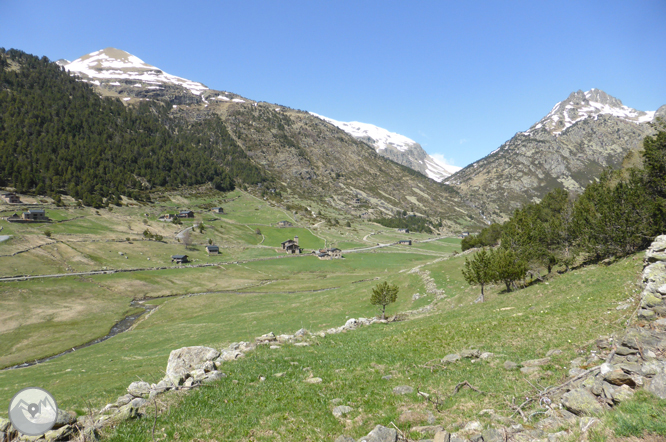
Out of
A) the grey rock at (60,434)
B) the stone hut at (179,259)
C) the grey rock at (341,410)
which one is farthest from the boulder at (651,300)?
the stone hut at (179,259)

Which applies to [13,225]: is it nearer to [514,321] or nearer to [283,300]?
[283,300]

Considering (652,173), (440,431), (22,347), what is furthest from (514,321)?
(22,347)

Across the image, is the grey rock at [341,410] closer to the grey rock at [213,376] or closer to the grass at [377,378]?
the grass at [377,378]

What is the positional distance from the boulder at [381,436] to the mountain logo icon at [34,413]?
919 centimetres

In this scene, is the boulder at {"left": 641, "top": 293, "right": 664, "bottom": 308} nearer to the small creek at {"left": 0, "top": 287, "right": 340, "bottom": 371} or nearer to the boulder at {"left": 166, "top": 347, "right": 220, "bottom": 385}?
the boulder at {"left": 166, "top": 347, "right": 220, "bottom": 385}

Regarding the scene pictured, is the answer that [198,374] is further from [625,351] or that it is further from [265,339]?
[625,351]

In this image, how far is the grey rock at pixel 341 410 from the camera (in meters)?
13.2

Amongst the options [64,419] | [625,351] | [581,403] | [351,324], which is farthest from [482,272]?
[64,419]

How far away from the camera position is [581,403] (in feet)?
32.9

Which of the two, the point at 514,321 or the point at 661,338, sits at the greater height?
the point at 661,338

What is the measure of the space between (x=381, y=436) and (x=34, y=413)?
33.4ft

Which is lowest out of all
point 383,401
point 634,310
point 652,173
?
point 383,401

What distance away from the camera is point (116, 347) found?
168 ft

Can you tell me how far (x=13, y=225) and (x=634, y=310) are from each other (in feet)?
616
